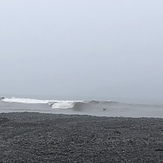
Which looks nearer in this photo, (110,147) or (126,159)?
(126,159)

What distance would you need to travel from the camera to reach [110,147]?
11.7 meters

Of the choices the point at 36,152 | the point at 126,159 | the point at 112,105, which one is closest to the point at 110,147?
the point at 126,159

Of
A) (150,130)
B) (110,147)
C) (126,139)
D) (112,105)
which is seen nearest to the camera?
(110,147)

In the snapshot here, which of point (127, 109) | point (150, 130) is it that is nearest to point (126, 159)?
point (150, 130)

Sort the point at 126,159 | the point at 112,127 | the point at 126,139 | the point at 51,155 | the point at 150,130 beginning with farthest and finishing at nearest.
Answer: the point at 112,127 < the point at 150,130 < the point at 126,139 < the point at 51,155 < the point at 126,159

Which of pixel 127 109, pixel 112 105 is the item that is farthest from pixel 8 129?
pixel 112 105

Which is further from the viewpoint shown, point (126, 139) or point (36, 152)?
point (126, 139)

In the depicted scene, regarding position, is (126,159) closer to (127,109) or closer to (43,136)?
(43,136)

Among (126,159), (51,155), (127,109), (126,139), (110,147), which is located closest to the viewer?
(126,159)

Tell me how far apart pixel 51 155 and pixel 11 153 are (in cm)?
131

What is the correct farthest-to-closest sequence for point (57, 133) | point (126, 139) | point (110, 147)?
point (57, 133)
point (126, 139)
point (110, 147)

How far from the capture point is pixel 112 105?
4366cm

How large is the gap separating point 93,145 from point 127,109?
27.5m

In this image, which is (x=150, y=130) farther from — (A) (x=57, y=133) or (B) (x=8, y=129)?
(B) (x=8, y=129)
